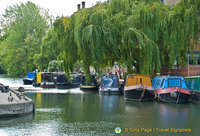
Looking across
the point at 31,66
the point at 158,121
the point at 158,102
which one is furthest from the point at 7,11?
the point at 158,121

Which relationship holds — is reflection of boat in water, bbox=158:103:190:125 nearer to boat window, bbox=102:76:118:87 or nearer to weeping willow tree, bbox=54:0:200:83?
weeping willow tree, bbox=54:0:200:83

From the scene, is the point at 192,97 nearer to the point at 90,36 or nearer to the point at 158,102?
the point at 158,102

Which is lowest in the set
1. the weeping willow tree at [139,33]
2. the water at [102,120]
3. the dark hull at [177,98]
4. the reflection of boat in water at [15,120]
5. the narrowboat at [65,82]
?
the water at [102,120]

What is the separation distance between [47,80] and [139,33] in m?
23.3

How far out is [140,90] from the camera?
28.1 meters

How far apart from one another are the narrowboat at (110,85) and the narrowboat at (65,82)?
10.7 m

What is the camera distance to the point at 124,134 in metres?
15.3

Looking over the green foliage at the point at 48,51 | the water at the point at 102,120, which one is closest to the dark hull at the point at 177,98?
the water at the point at 102,120

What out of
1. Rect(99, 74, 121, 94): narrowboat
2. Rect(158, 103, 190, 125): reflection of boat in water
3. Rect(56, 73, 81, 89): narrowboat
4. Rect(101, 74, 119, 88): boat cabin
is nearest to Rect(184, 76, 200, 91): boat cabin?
Rect(158, 103, 190, 125): reflection of boat in water

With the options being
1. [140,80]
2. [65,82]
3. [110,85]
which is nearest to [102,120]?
[140,80]

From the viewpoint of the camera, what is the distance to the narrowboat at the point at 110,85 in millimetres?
35500

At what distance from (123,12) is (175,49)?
5.96m

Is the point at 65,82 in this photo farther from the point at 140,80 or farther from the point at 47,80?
the point at 140,80

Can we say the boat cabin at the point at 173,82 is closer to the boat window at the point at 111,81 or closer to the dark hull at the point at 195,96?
the dark hull at the point at 195,96
